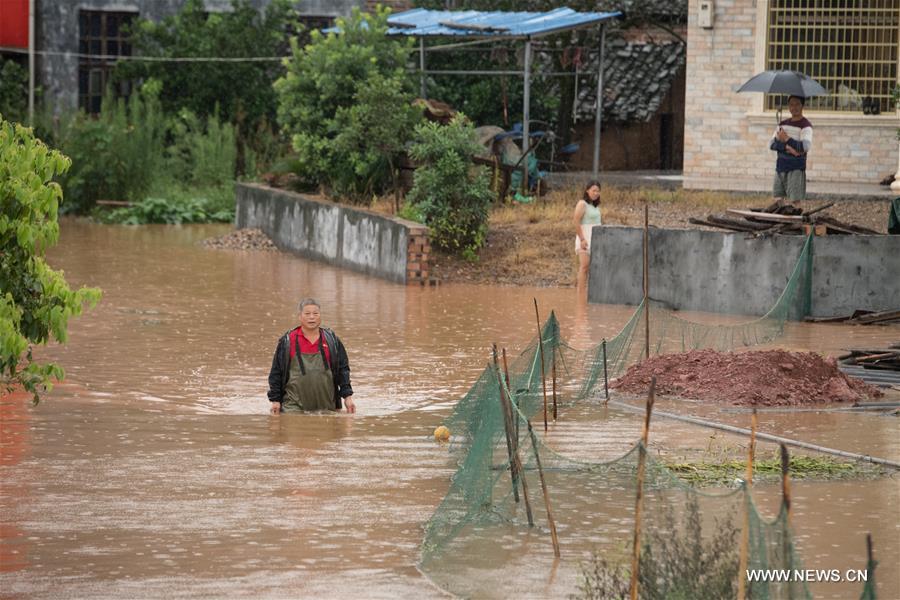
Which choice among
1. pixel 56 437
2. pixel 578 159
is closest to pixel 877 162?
pixel 578 159

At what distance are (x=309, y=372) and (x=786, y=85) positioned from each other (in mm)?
13808

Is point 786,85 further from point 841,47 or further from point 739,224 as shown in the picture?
point 739,224

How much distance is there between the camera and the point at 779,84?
25016 millimetres

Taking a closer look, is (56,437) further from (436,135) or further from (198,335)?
(436,135)

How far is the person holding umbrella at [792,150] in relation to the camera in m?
23.9

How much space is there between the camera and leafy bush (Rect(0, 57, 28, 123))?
1394 inches

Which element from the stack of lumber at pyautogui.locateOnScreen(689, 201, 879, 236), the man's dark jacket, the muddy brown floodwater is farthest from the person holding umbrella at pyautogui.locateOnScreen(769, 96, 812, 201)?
the man's dark jacket

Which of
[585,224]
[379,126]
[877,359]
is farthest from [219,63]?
[877,359]

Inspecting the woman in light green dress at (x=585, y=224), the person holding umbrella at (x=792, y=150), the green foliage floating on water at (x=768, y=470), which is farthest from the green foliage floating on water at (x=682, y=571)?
the person holding umbrella at (x=792, y=150)

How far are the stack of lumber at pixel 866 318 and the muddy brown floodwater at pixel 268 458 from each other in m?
0.17

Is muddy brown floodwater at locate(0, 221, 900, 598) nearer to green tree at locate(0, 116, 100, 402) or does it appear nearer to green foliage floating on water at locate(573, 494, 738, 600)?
green foliage floating on water at locate(573, 494, 738, 600)

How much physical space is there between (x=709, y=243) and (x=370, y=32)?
916 centimetres

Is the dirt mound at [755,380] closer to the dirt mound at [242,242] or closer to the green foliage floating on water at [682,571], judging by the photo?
the green foliage floating on water at [682,571]

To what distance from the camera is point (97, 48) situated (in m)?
37.9
